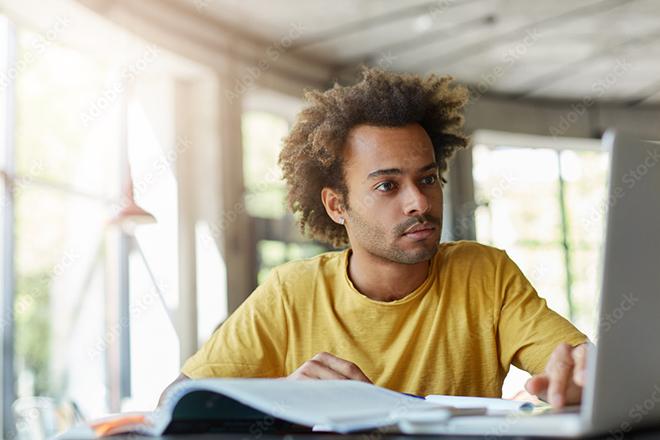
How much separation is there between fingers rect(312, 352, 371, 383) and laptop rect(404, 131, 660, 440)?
1.27ft

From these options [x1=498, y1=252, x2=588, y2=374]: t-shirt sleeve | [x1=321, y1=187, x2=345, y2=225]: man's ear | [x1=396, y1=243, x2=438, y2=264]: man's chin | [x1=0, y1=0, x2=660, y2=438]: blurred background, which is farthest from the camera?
[x1=0, y1=0, x2=660, y2=438]: blurred background

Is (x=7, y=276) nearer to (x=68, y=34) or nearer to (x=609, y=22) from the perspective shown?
(x=68, y=34)

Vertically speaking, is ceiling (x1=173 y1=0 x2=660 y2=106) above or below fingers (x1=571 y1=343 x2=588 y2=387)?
above

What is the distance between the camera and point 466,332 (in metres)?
1.94

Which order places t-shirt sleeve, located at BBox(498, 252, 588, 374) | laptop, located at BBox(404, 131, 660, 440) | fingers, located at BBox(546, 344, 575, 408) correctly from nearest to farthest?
laptop, located at BBox(404, 131, 660, 440)
fingers, located at BBox(546, 344, 575, 408)
t-shirt sleeve, located at BBox(498, 252, 588, 374)

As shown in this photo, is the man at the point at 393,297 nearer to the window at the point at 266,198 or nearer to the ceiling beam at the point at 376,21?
the ceiling beam at the point at 376,21

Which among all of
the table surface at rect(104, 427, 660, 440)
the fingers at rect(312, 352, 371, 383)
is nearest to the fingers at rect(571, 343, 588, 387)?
the table surface at rect(104, 427, 660, 440)

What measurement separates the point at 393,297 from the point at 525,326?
0.34m

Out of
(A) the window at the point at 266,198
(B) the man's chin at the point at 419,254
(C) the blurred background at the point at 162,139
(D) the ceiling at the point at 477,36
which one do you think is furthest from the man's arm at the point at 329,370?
(A) the window at the point at 266,198

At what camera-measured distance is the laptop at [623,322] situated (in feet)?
2.73

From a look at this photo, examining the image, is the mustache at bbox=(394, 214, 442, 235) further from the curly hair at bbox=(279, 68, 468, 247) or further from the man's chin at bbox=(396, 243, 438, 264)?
the curly hair at bbox=(279, 68, 468, 247)

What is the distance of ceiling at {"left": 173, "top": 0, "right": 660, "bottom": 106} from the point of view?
6.53 metres

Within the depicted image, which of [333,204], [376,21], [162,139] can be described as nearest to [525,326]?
[333,204]

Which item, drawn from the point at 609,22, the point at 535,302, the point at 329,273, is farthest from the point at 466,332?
the point at 609,22
